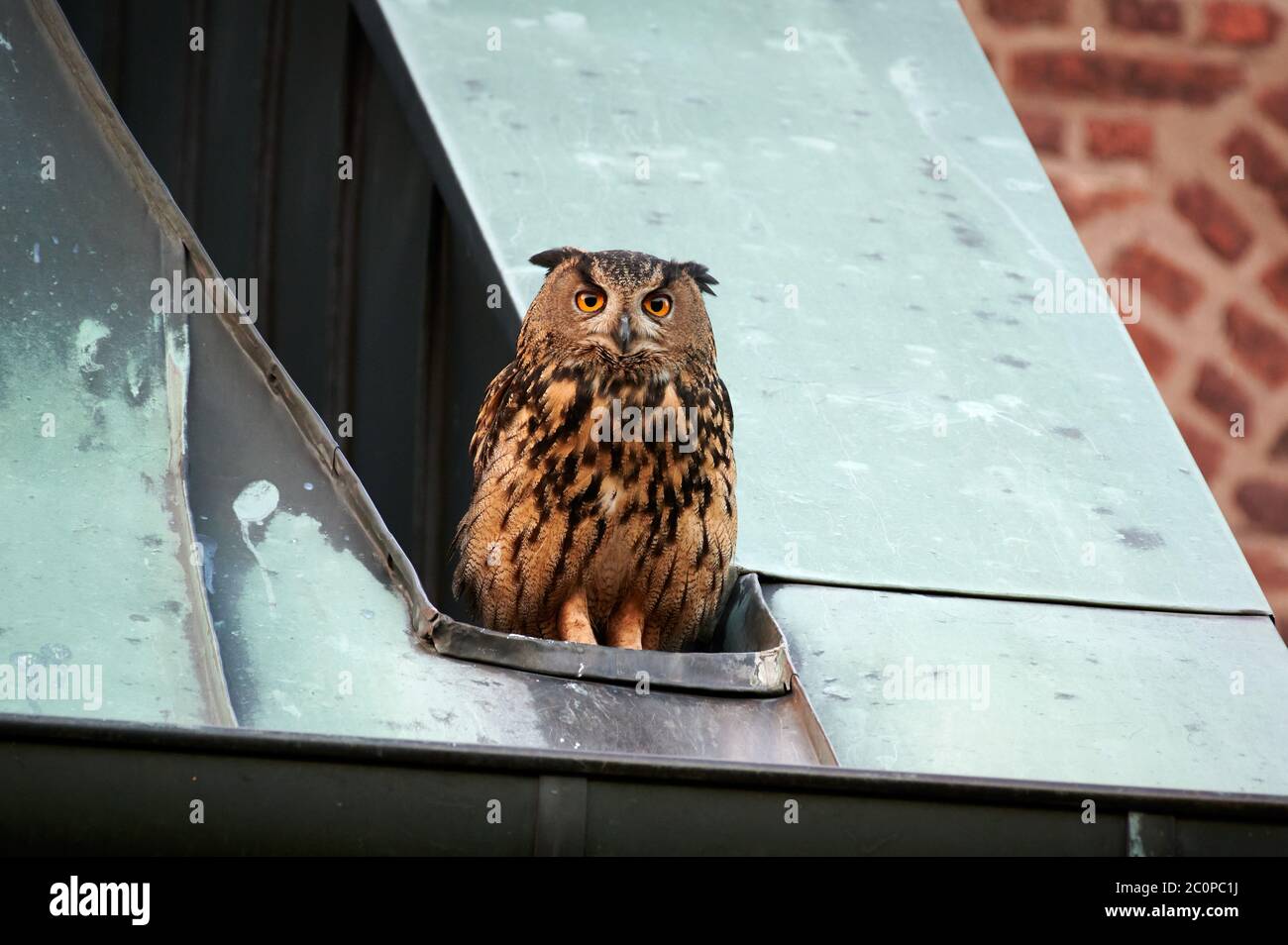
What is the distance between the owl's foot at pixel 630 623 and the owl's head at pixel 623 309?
43cm

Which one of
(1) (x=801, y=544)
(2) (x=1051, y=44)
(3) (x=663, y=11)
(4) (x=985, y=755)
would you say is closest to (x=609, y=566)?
(1) (x=801, y=544)

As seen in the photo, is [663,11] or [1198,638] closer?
[1198,638]

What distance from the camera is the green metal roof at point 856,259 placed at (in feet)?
12.0

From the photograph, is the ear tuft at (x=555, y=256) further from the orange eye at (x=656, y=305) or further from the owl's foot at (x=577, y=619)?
the owl's foot at (x=577, y=619)

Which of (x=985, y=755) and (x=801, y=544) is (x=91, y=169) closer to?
(x=801, y=544)

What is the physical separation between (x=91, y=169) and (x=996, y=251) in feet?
6.95

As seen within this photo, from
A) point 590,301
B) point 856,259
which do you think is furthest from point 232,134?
point 590,301

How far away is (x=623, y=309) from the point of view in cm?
324

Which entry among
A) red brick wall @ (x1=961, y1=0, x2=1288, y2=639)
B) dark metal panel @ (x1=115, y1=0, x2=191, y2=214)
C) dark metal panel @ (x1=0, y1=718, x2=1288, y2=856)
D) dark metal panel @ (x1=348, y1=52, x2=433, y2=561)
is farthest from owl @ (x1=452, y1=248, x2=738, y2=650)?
red brick wall @ (x1=961, y1=0, x2=1288, y2=639)

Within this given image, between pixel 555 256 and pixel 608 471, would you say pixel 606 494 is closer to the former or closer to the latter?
pixel 608 471

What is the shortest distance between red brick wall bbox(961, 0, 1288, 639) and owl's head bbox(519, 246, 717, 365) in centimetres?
311

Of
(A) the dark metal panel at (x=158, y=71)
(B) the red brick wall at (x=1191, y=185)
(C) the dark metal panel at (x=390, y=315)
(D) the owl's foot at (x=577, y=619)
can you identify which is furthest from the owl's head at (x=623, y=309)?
(B) the red brick wall at (x=1191, y=185)

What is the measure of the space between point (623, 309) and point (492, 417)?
0.34m

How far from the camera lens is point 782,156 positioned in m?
4.64
